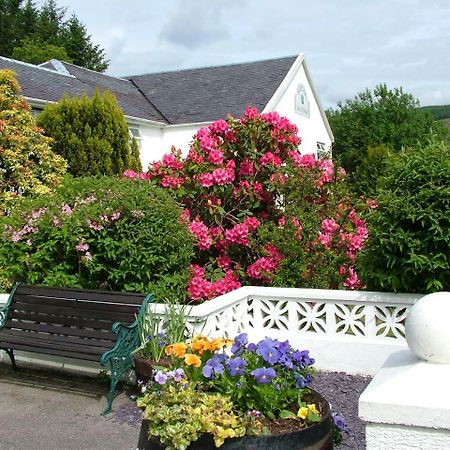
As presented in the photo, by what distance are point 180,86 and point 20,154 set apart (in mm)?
15001

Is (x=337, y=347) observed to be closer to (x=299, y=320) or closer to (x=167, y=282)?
(x=299, y=320)

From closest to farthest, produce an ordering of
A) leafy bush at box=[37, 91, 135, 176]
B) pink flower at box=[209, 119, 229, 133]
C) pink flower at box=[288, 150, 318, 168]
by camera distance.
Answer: pink flower at box=[288, 150, 318, 168], pink flower at box=[209, 119, 229, 133], leafy bush at box=[37, 91, 135, 176]

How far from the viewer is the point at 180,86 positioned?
2369 centimetres

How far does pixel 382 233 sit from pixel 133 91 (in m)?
19.4

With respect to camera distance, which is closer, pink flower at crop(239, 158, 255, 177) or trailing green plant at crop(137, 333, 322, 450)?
trailing green plant at crop(137, 333, 322, 450)

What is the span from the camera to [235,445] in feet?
8.41

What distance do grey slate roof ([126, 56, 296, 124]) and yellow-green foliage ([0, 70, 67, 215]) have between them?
10.4 metres

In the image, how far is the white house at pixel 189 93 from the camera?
19062 millimetres

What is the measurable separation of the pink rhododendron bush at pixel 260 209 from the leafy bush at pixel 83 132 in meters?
5.92

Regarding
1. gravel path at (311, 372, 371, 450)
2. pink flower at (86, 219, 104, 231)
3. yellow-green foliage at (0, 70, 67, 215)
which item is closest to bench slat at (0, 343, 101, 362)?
pink flower at (86, 219, 104, 231)

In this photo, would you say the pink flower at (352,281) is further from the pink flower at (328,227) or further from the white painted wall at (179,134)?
the white painted wall at (179,134)

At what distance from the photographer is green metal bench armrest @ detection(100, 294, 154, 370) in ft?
16.1

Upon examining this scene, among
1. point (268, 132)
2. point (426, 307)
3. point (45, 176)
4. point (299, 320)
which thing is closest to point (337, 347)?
point (299, 320)

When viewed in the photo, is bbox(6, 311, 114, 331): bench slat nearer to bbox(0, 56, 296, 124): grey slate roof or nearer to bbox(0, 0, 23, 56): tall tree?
bbox(0, 56, 296, 124): grey slate roof
